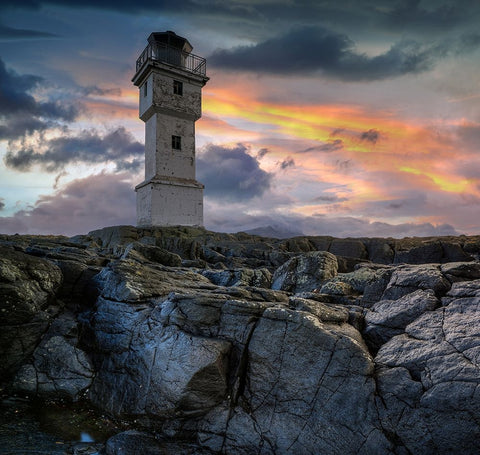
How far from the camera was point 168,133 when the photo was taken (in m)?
38.6

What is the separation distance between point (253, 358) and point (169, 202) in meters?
30.5

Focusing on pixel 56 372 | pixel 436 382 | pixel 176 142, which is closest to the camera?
pixel 436 382

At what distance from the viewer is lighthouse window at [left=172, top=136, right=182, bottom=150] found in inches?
1531

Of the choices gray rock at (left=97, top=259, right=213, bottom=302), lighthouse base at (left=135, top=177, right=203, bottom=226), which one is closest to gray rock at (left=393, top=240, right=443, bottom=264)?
gray rock at (left=97, top=259, right=213, bottom=302)

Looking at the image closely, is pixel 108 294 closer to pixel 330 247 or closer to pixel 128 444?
pixel 128 444

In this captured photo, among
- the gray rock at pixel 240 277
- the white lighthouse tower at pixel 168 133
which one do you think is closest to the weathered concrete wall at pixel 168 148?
the white lighthouse tower at pixel 168 133

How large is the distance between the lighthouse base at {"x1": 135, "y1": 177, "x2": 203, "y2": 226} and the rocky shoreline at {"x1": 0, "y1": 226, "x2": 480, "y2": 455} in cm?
2434

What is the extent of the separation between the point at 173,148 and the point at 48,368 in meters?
31.9

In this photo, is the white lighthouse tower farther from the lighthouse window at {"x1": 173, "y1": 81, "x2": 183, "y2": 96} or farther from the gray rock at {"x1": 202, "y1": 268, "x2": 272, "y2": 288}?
the gray rock at {"x1": 202, "y1": 268, "x2": 272, "y2": 288}

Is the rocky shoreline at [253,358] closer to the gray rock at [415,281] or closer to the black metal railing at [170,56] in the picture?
the gray rock at [415,281]

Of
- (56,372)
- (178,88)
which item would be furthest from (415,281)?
(178,88)

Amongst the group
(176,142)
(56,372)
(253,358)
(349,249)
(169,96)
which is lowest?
(56,372)

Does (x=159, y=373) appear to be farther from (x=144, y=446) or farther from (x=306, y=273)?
(x=306, y=273)

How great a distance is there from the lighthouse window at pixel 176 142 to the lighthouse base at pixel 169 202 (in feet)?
12.9
